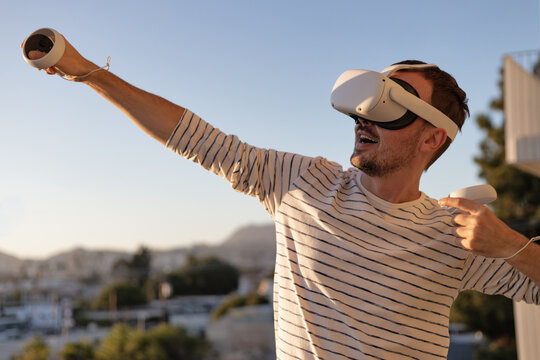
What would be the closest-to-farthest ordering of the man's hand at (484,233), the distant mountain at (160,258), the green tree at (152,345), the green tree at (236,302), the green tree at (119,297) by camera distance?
the man's hand at (484,233) < the green tree at (152,345) < the distant mountain at (160,258) < the green tree at (119,297) < the green tree at (236,302)

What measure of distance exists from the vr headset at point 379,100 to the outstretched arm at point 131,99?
11.5 inches

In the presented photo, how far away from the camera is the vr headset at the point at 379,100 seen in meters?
1.01

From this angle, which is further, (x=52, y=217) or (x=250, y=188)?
(x=52, y=217)

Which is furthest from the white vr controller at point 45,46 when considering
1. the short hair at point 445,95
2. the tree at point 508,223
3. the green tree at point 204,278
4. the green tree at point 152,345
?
the green tree at point 204,278

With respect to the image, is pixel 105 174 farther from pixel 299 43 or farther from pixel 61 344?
pixel 299 43

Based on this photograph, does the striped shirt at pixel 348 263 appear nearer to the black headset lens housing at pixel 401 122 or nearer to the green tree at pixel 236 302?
the black headset lens housing at pixel 401 122

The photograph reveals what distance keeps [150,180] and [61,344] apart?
1818cm

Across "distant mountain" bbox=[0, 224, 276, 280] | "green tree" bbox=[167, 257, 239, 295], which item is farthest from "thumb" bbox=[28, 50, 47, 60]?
"green tree" bbox=[167, 257, 239, 295]

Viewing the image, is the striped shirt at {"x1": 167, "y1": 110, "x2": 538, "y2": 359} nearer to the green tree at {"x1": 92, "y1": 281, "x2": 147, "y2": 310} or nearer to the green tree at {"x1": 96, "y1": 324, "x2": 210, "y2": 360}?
the green tree at {"x1": 96, "y1": 324, "x2": 210, "y2": 360}

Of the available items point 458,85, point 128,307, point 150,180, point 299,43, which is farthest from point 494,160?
point 150,180

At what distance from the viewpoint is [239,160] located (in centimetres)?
101

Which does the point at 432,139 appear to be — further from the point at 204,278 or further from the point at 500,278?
the point at 204,278

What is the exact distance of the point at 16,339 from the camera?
59.9 feet

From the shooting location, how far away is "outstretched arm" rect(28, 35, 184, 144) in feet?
3.09
